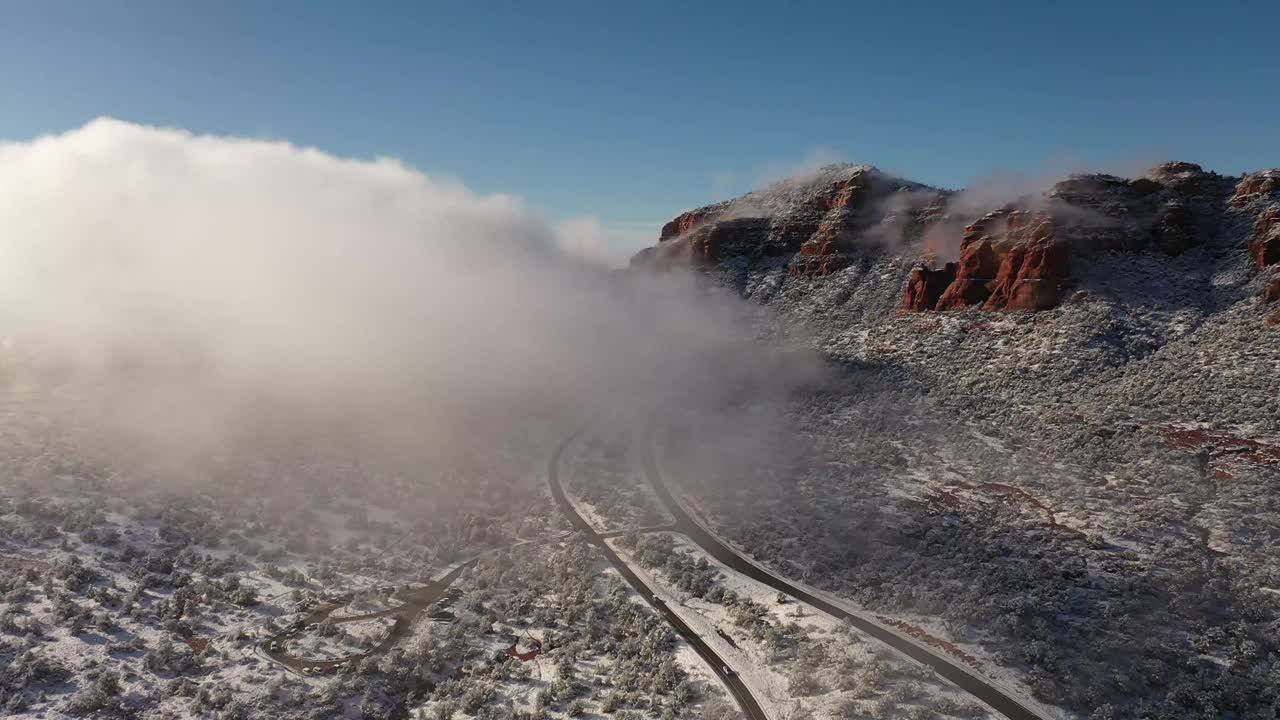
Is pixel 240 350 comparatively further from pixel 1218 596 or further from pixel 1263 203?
pixel 1263 203

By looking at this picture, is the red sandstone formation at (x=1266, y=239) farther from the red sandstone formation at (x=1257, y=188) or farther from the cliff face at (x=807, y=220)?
the cliff face at (x=807, y=220)

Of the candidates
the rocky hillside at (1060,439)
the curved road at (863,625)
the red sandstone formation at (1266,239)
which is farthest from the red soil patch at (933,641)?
the red sandstone formation at (1266,239)

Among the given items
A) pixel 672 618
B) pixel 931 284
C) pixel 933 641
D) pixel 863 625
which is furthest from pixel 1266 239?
pixel 672 618

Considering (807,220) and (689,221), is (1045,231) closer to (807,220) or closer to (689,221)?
(807,220)

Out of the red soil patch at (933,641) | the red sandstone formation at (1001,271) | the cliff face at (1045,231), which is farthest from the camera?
the cliff face at (1045,231)

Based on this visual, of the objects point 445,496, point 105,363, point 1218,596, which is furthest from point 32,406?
point 1218,596

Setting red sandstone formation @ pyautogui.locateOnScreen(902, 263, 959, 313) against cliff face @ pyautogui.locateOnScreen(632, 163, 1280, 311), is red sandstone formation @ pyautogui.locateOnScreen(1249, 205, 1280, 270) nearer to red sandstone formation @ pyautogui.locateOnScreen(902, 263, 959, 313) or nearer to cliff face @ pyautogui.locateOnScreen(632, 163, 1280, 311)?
cliff face @ pyautogui.locateOnScreen(632, 163, 1280, 311)

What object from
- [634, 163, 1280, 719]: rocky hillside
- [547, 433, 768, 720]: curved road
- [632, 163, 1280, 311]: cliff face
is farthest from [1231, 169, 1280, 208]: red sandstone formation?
[547, 433, 768, 720]: curved road
